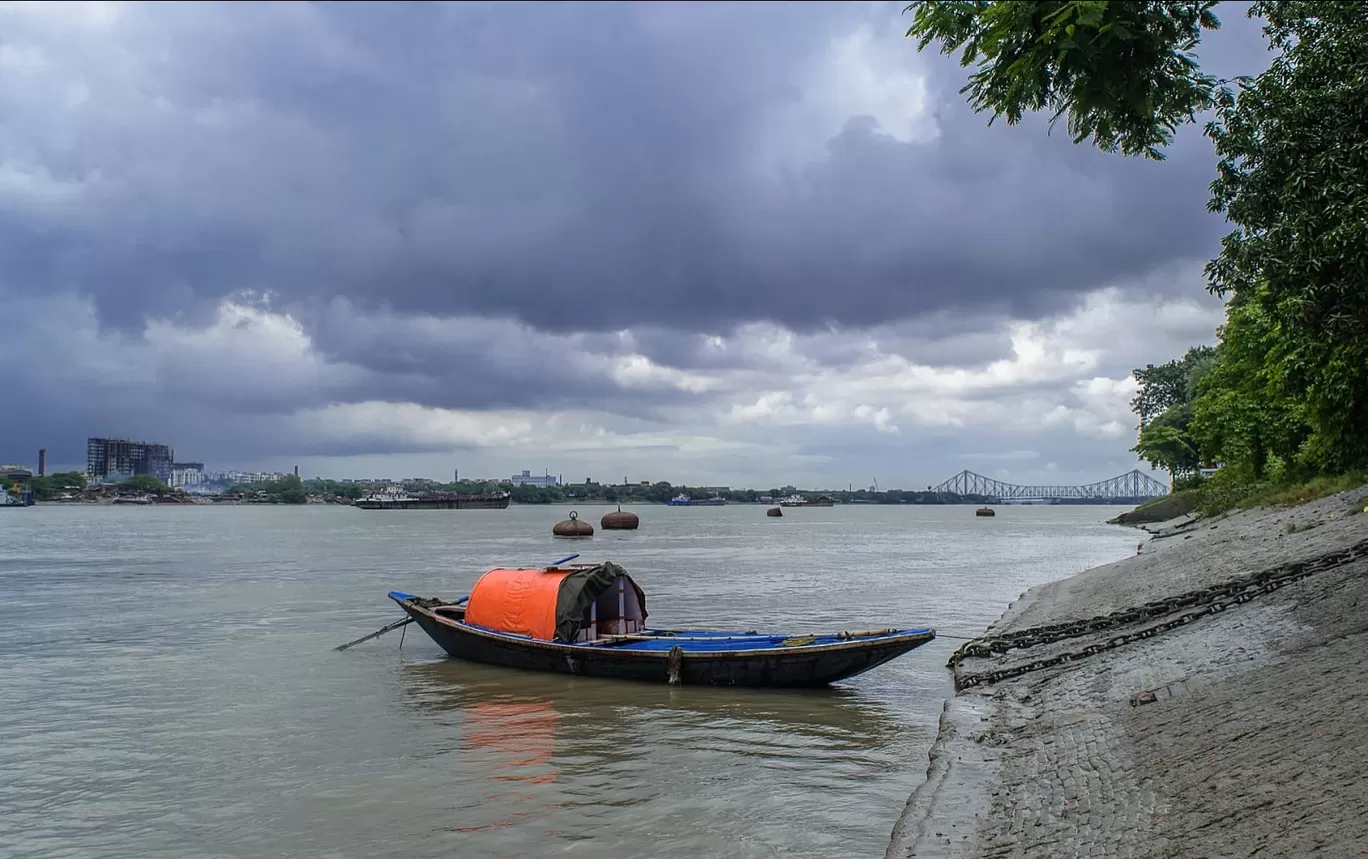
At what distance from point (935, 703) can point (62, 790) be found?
13682 millimetres

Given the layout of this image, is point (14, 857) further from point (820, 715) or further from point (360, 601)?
point (360, 601)

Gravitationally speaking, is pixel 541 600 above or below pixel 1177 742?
above

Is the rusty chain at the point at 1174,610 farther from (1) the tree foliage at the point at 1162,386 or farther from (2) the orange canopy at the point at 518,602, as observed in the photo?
(1) the tree foliage at the point at 1162,386

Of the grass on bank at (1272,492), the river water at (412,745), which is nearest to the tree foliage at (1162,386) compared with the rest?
the grass on bank at (1272,492)

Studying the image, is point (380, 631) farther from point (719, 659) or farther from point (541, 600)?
point (719, 659)

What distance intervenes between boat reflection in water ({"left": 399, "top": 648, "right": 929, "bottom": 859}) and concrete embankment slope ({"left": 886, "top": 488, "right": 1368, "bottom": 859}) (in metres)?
1.16

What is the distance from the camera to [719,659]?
18047 mm

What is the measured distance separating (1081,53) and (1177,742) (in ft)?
24.1

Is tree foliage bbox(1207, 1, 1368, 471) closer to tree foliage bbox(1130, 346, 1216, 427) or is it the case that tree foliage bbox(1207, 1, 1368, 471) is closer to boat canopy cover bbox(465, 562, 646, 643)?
boat canopy cover bbox(465, 562, 646, 643)

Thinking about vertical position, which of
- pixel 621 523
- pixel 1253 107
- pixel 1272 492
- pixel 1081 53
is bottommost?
pixel 621 523

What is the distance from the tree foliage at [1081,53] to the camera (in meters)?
6.48

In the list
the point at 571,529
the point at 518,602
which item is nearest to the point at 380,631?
the point at 518,602

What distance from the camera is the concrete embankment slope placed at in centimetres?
761

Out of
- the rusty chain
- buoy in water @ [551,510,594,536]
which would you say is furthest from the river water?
buoy in water @ [551,510,594,536]
